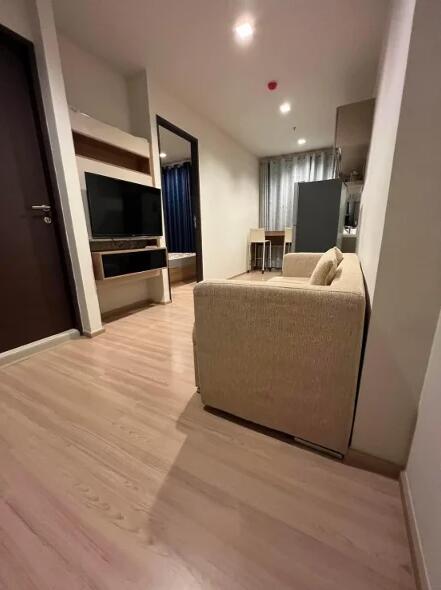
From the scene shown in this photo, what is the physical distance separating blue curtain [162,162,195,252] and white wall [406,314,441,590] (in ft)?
15.6

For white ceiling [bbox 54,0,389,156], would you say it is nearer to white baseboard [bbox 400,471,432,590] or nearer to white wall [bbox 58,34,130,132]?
white wall [bbox 58,34,130,132]

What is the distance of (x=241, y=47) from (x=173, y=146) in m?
2.49

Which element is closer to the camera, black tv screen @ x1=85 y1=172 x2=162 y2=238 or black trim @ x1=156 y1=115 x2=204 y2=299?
black tv screen @ x1=85 y1=172 x2=162 y2=238

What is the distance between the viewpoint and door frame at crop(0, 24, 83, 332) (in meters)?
1.67

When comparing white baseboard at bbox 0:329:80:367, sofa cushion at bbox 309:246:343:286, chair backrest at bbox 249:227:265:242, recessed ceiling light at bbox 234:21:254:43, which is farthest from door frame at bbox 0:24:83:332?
chair backrest at bbox 249:227:265:242

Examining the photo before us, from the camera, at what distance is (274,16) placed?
6.08 ft

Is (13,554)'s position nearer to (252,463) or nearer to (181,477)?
(181,477)

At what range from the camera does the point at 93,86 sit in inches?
91.7

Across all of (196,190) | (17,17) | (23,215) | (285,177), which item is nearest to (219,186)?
(196,190)

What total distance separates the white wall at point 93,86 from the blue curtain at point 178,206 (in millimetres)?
2481

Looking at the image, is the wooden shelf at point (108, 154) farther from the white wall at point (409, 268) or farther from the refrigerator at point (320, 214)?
the white wall at point (409, 268)

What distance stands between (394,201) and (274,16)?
223 cm

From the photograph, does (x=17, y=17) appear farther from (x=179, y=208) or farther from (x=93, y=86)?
(x=179, y=208)

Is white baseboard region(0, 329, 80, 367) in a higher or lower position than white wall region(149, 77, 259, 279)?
lower
